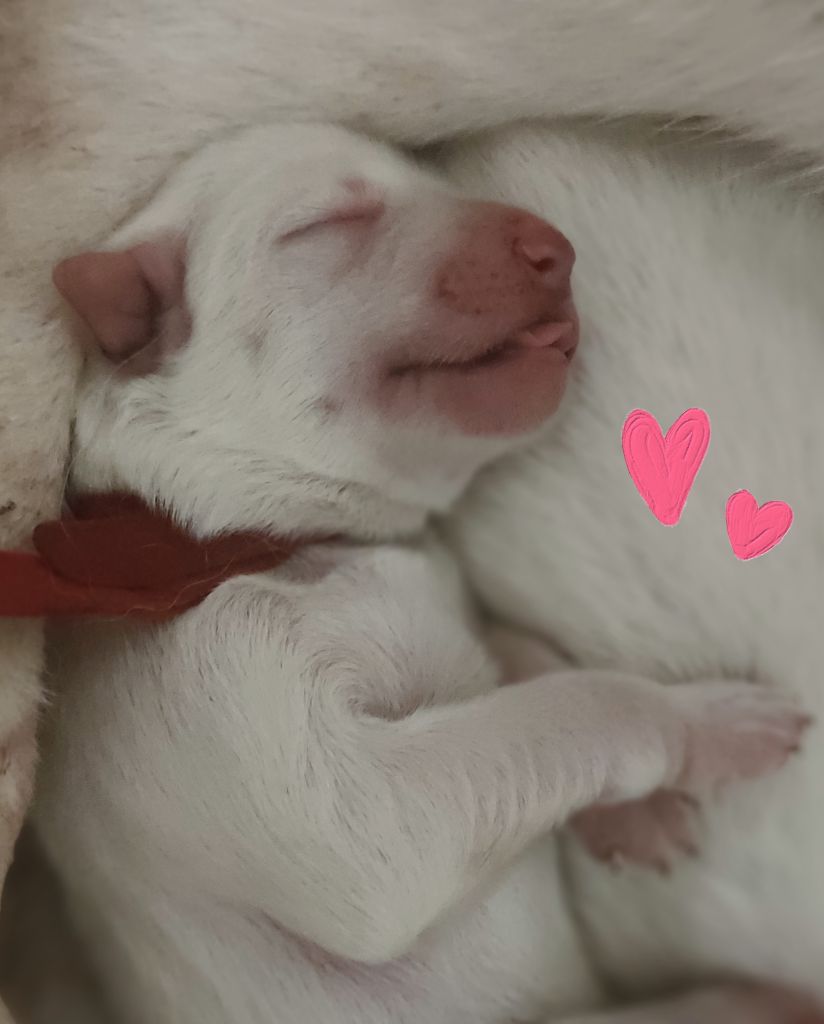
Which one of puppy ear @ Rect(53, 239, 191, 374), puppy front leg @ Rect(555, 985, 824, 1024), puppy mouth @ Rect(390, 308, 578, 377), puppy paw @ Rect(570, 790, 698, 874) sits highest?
puppy mouth @ Rect(390, 308, 578, 377)

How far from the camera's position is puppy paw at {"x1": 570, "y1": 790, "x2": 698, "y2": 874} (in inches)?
39.8

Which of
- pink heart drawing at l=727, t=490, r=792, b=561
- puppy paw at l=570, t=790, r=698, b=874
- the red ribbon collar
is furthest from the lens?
puppy paw at l=570, t=790, r=698, b=874

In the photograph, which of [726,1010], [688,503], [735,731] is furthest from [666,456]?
[726,1010]

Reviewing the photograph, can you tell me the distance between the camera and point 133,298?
852 millimetres

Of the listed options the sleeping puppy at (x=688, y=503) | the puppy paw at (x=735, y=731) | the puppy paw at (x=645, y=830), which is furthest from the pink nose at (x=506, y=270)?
the puppy paw at (x=645, y=830)

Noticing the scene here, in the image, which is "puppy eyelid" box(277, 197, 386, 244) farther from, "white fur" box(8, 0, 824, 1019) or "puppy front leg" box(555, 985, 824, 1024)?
"puppy front leg" box(555, 985, 824, 1024)

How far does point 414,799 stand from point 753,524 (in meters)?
0.41

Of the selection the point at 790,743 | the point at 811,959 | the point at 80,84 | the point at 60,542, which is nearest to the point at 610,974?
the point at 811,959

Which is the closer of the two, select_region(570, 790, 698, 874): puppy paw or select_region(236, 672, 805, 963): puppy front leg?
select_region(236, 672, 805, 963): puppy front leg

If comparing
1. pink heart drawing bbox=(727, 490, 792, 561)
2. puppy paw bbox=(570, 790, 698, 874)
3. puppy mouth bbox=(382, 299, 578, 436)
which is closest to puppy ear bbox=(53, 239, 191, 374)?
puppy mouth bbox=(382, 299, 578, 436)

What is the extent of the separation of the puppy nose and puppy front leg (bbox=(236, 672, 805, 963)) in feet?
1.22

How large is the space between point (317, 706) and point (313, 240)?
406 millimetres

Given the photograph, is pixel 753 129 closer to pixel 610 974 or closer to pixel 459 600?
pixel 459 600

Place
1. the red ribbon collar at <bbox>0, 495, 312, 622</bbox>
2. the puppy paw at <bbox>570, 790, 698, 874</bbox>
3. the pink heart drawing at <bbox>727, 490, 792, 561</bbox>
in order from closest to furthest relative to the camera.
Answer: the red ribbon collar at <bbox>0, 495, 312, 622</bbox>, the pink heart drawing at <bbox>727, 490, 792, 561</bbox>, the puppy paw at <bbox>570, 790, 698, 874</bbox>
